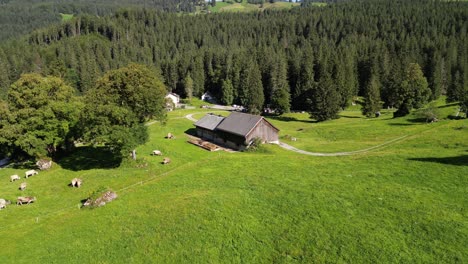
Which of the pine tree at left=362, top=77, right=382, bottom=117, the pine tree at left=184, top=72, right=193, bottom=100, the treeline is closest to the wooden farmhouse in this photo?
the treeline

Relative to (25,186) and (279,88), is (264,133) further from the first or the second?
(279,88)

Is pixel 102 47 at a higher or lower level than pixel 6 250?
higher

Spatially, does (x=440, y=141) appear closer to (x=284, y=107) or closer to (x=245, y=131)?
(x=245, y=131)

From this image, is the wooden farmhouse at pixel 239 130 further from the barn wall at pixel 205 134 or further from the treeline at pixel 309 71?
the treeline at pixel 309 71

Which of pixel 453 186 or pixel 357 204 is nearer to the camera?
pixel 357 204

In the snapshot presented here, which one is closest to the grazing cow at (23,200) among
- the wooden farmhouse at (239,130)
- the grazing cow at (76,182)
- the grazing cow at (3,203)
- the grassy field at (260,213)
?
the grassy field at (260,213)

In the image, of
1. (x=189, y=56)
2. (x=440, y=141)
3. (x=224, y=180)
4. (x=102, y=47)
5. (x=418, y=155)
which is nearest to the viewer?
(x=224, y=180)

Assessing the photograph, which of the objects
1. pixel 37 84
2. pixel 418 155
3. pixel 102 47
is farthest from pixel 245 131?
pixel 102 47
